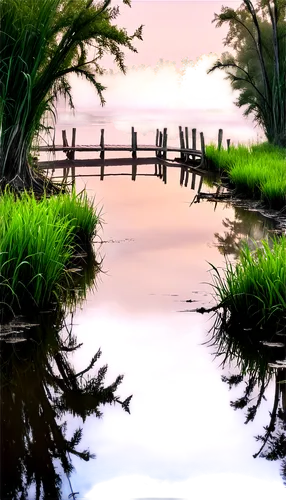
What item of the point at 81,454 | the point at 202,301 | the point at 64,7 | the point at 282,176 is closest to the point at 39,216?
the point at 202,301

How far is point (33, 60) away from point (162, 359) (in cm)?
516

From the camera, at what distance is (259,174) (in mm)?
14117

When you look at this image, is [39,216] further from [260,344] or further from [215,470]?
[215,470]

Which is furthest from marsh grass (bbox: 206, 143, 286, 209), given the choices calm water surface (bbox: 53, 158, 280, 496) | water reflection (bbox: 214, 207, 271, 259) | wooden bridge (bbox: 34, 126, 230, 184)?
wooden bridge (bbox: 34, 126, 230, 184)

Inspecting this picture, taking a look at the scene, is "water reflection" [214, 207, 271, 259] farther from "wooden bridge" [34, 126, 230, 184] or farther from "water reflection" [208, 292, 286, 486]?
"wooden bridge" [34, 126, 230, 184]

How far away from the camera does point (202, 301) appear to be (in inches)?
257

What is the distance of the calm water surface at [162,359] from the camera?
3484mm

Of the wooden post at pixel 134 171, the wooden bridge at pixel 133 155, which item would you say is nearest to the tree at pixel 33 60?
the wooden post at pixel 134 171

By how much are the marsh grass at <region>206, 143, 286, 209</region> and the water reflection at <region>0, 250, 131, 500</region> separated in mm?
7227

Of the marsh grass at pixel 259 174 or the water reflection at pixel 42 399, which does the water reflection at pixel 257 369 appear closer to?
the water reflection at pixel 42 399

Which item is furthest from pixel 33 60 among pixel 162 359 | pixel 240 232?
pixel 162 359

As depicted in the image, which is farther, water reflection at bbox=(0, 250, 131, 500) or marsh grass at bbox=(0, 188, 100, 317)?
marsh grass at bbox=(0, 188, 100, 317)

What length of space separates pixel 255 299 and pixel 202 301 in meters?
0.91

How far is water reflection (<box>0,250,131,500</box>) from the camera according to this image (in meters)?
3.27
